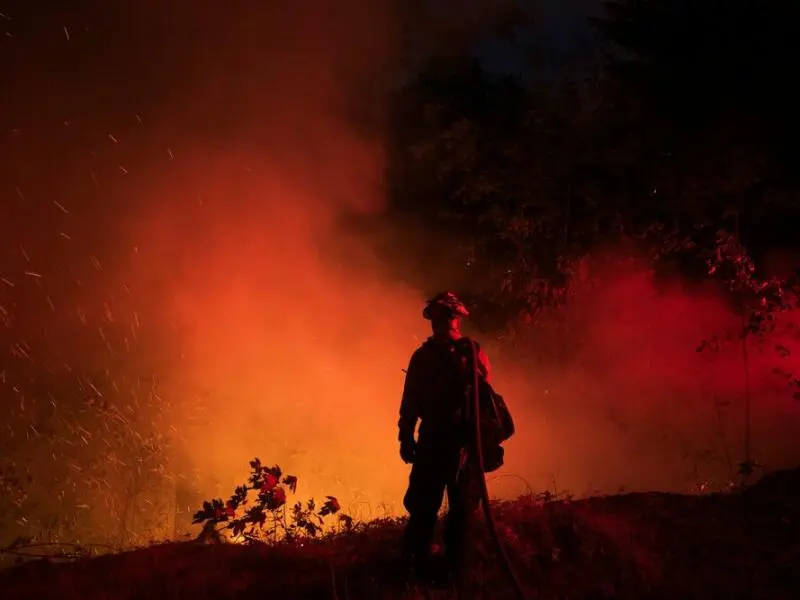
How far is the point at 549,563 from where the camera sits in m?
4.65

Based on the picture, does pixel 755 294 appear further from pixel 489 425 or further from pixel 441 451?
pixel 441 451

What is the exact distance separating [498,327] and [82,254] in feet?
20.7

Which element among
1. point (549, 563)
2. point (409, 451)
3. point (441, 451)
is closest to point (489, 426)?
point (441, 451)

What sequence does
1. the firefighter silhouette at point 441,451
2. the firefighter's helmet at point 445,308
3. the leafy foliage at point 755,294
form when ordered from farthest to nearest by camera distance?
1. the leafy foliage at point 755,294
2. the firefighter's helmet at point 445,308
3. the firefighter silhouette at point 441,451

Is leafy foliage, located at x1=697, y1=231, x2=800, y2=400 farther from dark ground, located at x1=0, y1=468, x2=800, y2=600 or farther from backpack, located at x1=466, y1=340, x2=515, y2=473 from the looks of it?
backpack, located at x1=466, y1=340, x2=515, y2=473

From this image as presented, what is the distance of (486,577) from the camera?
4.39m

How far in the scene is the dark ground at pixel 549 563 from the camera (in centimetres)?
431

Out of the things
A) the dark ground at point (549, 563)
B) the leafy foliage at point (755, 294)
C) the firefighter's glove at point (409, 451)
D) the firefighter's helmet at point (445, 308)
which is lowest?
the dark ground at point (549, 563)

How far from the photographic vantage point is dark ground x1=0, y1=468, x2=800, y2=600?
431 centimetres

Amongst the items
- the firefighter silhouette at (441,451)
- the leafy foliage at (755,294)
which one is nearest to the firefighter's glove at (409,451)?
the firefighter silhouette at (441,451)

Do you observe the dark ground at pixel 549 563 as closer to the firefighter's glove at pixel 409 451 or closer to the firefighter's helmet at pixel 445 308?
the firefighter's glove at pixel 409 451

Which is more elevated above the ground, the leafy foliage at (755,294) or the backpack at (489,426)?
the leafy foliage at (755,294)

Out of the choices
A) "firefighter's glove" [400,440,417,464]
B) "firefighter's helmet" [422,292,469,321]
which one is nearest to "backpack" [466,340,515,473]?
"firefighter's helmet" [422,292,469,321]

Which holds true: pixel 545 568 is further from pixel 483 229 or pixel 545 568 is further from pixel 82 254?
pixel 82 254
